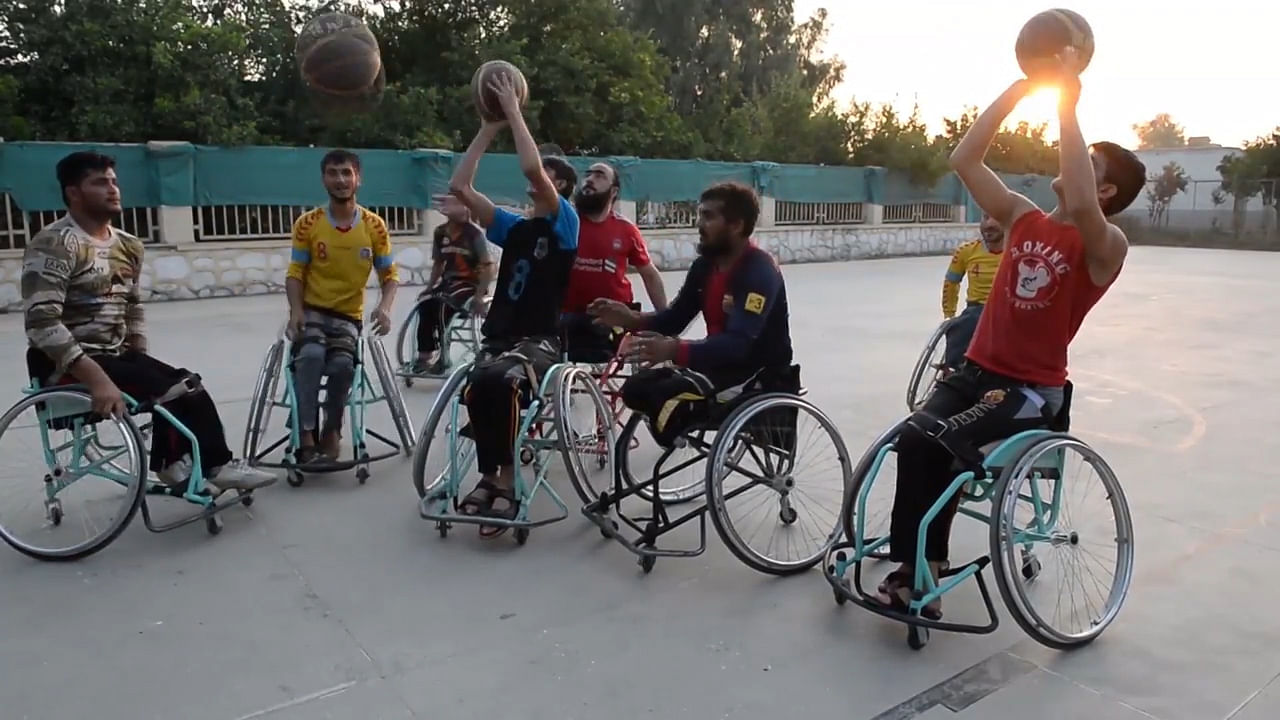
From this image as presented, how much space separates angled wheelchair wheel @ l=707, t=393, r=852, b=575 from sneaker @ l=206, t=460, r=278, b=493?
5.41 ft

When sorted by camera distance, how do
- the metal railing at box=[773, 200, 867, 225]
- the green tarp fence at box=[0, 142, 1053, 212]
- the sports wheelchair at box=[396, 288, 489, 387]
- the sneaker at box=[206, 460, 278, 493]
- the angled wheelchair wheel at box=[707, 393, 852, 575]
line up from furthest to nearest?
1. the metal railing at box=[773, 200, 867, 225]
2. the green tarp fence at box=[0, 142, 1053, 212]
3. the sports wheelchair at box=[396, 288, 489, 387]
4. the sneaker at box=[206, 460, 278, 493]
5. the angled wheelchair wheel at box=[707, 393, 852, 575]

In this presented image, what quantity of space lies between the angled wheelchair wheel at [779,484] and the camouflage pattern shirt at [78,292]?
2.09 metres

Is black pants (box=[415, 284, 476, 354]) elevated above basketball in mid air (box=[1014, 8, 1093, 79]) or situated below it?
below

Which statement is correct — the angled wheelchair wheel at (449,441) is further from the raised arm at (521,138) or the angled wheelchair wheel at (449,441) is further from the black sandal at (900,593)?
the black sandal at (900,593)

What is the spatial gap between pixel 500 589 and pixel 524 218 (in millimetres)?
1370

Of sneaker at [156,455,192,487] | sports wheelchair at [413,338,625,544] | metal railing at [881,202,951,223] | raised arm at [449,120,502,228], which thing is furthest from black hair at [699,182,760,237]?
metal railing at [881,202,951,223]

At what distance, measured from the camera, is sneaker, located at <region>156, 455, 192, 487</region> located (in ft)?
11.5

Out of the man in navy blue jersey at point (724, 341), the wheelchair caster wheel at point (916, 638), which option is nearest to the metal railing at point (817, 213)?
the man in navy blue jersey at point (724, 341)

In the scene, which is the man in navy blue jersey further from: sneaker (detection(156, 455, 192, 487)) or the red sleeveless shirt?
sneaker (detection(156, 455, 192, 487))

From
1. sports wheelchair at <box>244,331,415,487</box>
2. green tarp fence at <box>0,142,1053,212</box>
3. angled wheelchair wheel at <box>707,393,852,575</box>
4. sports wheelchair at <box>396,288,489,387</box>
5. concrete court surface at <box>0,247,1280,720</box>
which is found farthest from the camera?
green tarp fence at <box>0,142,1053,212</box>

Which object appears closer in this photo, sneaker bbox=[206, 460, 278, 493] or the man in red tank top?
the man in red tank top

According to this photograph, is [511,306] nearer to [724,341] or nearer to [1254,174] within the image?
[724,341]

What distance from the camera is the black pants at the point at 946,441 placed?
2576 millimetres

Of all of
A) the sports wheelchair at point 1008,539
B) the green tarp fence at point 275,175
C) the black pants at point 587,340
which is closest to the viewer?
the sports wheelchair at point 1008,539
